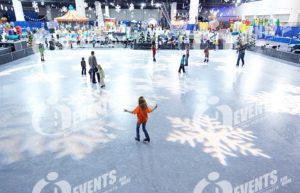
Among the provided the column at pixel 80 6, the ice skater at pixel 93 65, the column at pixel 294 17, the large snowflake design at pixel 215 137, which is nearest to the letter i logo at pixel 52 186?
the large snowflake design at pixel 215 137

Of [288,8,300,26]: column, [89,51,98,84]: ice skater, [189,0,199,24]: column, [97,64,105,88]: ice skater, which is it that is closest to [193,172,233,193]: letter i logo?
[97,64,105,88]: ice skater

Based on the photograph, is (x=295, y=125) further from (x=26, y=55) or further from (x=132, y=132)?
(x=26, y=55)

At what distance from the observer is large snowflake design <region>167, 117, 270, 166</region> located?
558 cm

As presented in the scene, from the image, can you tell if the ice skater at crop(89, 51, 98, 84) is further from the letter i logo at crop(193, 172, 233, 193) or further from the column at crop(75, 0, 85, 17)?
the column at crop(75, 0, 85, 17)

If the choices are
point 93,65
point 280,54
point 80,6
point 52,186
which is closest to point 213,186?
point 52,186

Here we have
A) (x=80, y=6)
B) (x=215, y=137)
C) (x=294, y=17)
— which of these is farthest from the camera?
(x=80, y=6)

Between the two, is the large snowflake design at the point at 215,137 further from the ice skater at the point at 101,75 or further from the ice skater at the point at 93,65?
the ice skater at the point at 93,65

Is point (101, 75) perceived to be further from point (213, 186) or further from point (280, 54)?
point (280, 54)

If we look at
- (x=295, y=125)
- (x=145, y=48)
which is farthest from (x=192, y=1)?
(x=295, y=125)

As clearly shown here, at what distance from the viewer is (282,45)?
2539 centimetres

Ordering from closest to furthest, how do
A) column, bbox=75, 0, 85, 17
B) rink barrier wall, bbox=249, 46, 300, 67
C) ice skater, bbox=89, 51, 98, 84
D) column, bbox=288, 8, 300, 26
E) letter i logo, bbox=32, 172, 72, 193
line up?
letter i logo, bbox=32, 172, 72, 193
ice skater, bbox=89, 51, 98, 84
rink barrier wall, bbox=249, 46, 300, 67
column, bbox=288, 8, 300, 26
column, bbox=75, 0, 85, 17

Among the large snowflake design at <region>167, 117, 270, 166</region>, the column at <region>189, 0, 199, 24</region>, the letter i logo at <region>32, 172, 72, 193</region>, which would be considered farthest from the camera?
the column at <region>189, 0, 199, 24</region>

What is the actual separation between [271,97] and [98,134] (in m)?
7.42

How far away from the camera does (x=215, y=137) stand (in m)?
6.28
